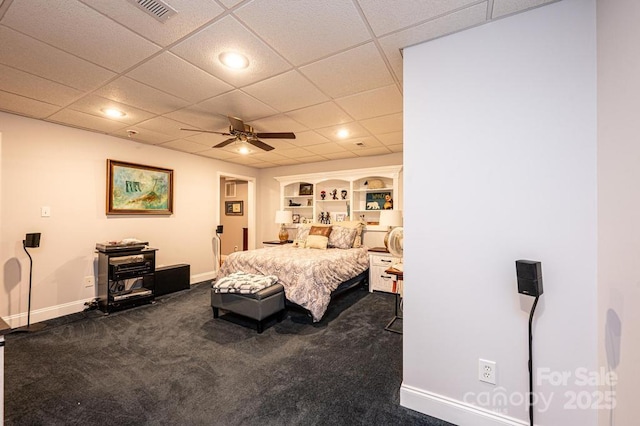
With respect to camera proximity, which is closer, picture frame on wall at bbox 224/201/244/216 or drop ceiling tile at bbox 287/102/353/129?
drop ceiling tile at bbox 287/102/353/129

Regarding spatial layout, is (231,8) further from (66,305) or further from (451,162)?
(66,305)

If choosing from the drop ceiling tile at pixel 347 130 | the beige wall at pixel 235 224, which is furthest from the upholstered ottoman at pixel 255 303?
the beige wall at pixel 235 224

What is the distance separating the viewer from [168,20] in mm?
1596

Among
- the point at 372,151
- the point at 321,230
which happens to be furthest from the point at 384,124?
the point at 321,230

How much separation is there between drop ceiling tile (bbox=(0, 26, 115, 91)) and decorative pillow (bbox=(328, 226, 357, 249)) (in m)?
3.67

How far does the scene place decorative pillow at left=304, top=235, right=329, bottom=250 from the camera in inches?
184

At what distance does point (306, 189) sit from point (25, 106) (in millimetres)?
4242

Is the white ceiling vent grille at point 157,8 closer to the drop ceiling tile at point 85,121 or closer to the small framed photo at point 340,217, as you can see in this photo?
the drop ceiling tile at point 85,121

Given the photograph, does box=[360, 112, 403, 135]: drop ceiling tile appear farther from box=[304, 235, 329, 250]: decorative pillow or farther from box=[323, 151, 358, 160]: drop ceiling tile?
box=[304, 235, 329, 250]: decorative pillow

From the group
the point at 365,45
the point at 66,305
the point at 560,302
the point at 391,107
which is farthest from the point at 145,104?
the point at 560,302

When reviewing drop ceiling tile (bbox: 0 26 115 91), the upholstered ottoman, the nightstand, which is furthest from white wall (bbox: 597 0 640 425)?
drop ceiling tile (bbox: 0 26 115 91)

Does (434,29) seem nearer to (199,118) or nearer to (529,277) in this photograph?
(529,277)

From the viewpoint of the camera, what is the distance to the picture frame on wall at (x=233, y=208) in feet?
24.2

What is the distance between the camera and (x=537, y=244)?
1.45 metres
